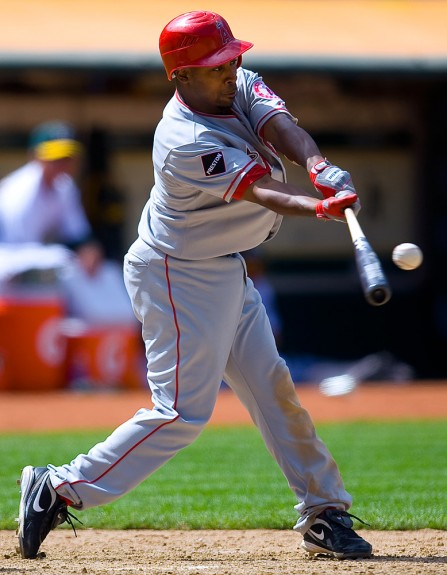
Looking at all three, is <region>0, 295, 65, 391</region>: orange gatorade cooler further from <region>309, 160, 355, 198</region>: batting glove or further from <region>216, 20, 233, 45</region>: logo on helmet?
<region>309, 160, 355, 198</region>: batting glove

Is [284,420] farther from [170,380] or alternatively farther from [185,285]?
[185,285]

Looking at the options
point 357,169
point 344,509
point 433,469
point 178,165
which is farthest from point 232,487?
point 357,169

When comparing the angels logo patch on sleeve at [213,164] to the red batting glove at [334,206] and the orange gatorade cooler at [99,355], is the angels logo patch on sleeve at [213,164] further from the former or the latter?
the orange gatorade cooler at [99,355]

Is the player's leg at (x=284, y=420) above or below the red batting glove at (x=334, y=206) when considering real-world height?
below

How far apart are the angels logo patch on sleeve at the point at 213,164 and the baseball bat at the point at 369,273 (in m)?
0.45

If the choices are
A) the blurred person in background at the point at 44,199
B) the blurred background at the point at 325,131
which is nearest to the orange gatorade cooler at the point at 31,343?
the blurred person in background at the point at 44,199

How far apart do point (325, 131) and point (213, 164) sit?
380 inches

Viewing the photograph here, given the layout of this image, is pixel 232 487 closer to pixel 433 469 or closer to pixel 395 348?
pixel 433 469

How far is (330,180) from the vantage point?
400cm

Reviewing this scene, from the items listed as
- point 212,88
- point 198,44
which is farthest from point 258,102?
point 198,44

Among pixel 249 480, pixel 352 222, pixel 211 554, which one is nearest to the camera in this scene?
pixel 352 222

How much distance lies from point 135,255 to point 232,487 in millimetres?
2130

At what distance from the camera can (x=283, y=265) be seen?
13539 millimetres

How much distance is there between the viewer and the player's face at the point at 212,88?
4.21m
